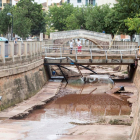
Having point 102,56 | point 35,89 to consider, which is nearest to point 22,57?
point 35,89

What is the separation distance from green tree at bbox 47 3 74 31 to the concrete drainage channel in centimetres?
3784

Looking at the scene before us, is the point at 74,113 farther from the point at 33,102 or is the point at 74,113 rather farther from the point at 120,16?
the point at 120,16

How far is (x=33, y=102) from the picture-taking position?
26.0m

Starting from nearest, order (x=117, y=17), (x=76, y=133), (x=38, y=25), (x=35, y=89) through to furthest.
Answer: (x=76, y=133)
(x=35, y=89)
(x=117, y=17)
(x=38, y=25)

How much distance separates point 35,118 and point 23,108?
1736mm

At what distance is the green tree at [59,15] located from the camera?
76931mm

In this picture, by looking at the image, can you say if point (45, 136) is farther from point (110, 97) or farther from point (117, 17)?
point (117, 17)

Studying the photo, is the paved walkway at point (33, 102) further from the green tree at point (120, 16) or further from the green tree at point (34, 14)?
the green tree at point (34, 14)

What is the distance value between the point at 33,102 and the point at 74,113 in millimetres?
3320

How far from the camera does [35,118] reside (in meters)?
22.0

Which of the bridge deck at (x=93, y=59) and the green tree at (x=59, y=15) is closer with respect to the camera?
the bridge deck at (x=93, y=59)

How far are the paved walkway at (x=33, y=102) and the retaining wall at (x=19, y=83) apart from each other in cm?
38

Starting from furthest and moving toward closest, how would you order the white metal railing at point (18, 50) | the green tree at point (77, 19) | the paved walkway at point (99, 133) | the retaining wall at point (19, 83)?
the green tree at point (77, 19), the white metal railing at point (18, 50), the retaining wall at point (19, 83), the paved walkway at point (99, 133)

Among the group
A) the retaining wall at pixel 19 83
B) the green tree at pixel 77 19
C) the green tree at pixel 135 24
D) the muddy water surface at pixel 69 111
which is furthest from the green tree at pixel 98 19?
the retaining wall at pixel 19 83
